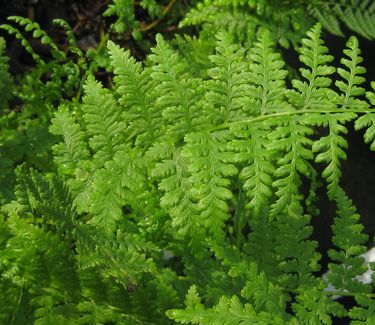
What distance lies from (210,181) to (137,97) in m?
0.37

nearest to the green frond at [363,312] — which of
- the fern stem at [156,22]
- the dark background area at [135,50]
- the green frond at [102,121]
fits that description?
the green frond at [102,121]

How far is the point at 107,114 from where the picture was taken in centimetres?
179

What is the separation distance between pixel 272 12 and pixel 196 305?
1.61 m

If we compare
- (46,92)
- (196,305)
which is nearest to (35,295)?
(196,305)

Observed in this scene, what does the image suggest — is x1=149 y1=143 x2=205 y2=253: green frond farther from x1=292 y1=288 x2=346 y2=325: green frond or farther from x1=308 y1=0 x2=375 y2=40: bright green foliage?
x1=308 y1=0 x2=375 y2=40: bright green foliage

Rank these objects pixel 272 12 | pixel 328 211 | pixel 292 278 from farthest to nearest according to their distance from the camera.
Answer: pixel 328 211, pixel 272 12, pixel 292 278

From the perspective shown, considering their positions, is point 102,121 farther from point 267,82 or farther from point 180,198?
point 267,82

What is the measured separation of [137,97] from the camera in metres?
1.75

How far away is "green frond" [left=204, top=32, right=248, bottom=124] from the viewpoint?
1.72m

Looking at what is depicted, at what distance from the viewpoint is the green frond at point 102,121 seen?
5.83ft

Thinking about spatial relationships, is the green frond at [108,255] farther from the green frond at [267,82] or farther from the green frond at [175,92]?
the green frond at [267,82]

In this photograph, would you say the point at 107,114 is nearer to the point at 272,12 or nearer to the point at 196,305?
the point at 196,305

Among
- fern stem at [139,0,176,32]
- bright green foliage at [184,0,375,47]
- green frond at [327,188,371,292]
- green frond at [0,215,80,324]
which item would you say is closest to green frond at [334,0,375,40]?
bright green foliage at [184,0,375,47]

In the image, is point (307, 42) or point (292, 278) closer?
point (307, 42)
